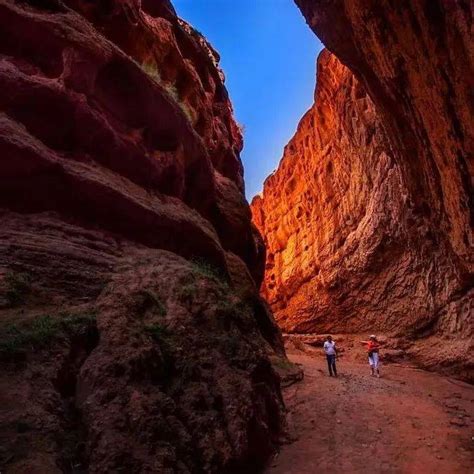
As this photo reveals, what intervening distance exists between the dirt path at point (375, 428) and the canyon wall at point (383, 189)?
5.11 m

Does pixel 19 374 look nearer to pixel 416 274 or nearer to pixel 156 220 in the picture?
pixel 156 220

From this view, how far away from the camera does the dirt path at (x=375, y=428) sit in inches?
331

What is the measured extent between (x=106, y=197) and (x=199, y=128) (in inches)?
421

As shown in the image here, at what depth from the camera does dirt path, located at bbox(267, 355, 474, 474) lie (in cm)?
841

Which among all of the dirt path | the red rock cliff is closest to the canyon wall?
the red rock cliff

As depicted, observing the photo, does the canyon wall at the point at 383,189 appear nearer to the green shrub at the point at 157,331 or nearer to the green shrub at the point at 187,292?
the green shrub at the point at 187,292

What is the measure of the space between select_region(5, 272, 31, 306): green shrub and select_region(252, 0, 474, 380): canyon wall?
10306mm

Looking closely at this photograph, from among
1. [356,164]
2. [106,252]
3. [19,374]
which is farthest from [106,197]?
[356,164]

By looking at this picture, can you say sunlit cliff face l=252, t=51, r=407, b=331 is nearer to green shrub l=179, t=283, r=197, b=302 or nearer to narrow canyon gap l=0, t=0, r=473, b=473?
narrow canyon gap l=0, t=0, r=473, b=473

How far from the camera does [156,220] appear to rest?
40.6 ft

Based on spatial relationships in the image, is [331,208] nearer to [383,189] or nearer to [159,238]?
[383,189]

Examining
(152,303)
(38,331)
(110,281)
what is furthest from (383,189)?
(38,331)

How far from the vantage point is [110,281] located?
9.30 metres

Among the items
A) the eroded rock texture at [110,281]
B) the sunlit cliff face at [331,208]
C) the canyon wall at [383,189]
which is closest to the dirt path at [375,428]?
the eroded rock texture at [110,281]
